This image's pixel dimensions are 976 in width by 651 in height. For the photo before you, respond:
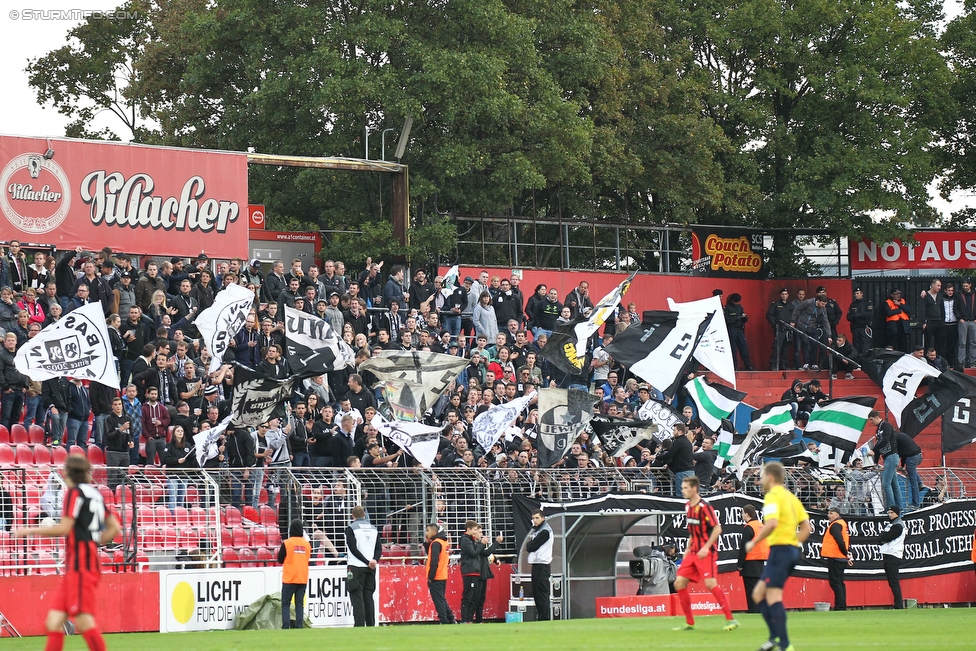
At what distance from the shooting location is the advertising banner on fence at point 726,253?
151ft

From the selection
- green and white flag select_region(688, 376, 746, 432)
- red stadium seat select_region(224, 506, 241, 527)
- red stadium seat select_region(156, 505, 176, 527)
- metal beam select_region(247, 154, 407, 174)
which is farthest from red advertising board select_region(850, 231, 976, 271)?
red stadium seat select_region(156, 505, 176, 527)

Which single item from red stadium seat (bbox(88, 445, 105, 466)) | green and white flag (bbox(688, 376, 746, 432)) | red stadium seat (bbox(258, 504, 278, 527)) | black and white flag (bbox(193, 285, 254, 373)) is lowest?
red stadium seat (bbox(258, 504, 278, 527))

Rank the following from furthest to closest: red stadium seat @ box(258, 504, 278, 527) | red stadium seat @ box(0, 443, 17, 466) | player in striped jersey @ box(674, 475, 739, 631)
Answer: red stadium seat @ box(258, 504, 278, 527) < red stadium seat @ box(0, 443, 17, 466) < player in striped jersey @ box(674, 475, 739, 631)

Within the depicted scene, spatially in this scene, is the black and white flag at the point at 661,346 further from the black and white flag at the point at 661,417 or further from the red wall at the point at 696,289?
the red wall at the point at 696,289

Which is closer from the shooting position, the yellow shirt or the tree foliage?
the yellow shirt

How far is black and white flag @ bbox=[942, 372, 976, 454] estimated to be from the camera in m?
31.5

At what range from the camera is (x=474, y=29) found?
3900 cm

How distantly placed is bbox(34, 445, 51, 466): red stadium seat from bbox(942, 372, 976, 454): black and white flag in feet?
65.4

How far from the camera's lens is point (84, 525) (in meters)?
12.4

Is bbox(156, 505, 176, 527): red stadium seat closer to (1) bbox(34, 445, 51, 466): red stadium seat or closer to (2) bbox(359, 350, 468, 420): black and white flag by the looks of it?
(1) bbox(34, 445, 51, 466): red stadium seat

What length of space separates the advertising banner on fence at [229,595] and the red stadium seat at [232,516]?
0.76 metres

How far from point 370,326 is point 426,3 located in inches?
510

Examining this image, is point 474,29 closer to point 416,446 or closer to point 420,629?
point 416,446

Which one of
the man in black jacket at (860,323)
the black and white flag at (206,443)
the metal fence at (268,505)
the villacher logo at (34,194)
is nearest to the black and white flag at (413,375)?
the metal fence at (268,505)
